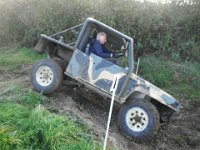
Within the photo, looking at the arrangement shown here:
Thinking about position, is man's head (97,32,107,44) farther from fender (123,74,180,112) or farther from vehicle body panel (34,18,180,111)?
fender (123,74,180,112)

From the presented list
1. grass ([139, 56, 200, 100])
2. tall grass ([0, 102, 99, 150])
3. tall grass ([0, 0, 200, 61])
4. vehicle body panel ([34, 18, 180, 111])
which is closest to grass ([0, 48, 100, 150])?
tall grass ([0, 102, 99, 150])

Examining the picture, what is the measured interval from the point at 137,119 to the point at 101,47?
1.61m

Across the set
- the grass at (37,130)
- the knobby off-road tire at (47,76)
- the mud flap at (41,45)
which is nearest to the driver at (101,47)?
the knobby off-road tire at (47,76)

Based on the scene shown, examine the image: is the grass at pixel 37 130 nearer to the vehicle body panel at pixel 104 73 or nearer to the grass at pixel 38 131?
the grass at pixel 38 131

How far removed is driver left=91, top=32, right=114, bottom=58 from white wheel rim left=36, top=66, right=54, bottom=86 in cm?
104

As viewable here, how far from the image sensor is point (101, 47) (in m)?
7.95

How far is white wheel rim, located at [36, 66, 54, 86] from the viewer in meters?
8.23

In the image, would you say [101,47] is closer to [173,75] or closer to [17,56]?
[173,75]

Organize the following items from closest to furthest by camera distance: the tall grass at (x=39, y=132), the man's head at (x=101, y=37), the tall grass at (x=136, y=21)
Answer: the tall grass at (x=39, y=132) < the man's head at (x=101, y=37) < the tall grass at (x=136, y=21)

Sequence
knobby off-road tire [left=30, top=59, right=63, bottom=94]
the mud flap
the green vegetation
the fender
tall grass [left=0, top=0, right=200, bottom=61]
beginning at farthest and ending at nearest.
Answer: tall grass [left=0, top=0, right=200, bottom=61] < the green vegetation < the mud flap < knobby off-road tire [left=30, top=59, right=63, bottom=94] < the fender

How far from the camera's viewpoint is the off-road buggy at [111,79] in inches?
295

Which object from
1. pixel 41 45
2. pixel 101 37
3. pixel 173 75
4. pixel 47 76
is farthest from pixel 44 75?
pixel 173 75

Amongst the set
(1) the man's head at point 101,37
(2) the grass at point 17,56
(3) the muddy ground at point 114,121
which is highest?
(1) the man's head at point 101,37

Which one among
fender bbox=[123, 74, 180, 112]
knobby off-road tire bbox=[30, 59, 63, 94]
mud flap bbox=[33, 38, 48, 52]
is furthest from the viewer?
mud flap bbox=[33, 38, 48, 52]
